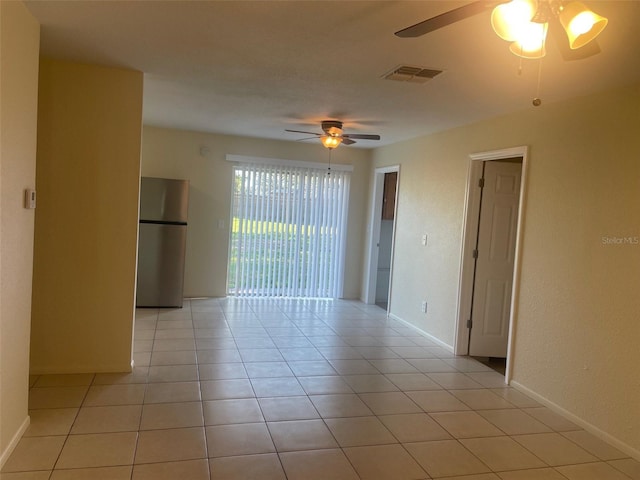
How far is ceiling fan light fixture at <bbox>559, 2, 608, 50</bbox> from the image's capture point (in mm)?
1615

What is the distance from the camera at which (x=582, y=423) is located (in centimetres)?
326

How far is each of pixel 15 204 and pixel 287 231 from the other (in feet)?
15.2

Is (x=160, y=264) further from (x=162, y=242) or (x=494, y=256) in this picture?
(x=494, y=256)

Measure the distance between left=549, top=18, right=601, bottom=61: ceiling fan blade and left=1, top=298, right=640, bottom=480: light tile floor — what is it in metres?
2.10

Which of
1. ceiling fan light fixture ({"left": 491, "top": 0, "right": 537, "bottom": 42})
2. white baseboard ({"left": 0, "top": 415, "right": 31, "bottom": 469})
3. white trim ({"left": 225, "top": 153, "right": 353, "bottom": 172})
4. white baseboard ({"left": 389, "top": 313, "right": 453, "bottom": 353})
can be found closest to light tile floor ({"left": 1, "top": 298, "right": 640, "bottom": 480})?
white baseboard ({"left": 0, "top": 415, "right": 31, "bottom": 469})

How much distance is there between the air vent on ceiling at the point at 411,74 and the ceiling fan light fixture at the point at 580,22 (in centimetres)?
142

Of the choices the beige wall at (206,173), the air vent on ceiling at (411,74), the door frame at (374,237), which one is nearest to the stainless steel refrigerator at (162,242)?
the beige wall at (206,173)

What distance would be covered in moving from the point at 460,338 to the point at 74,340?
346 centimetres

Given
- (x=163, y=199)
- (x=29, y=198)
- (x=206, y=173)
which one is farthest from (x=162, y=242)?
(x=29, y=198)

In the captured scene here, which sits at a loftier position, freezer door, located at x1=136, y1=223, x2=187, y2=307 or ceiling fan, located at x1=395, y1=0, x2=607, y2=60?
ceiling fan, located at x1=395, y1=0, x2=607, y2=60

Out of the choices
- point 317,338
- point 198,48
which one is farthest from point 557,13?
point 317,338

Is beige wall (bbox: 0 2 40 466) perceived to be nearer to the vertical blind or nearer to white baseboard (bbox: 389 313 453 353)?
white baseboard (bbox: 389 313 453 353)

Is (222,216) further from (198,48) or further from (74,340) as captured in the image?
(198,48)

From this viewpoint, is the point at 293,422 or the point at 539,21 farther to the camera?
the point at 293,422
